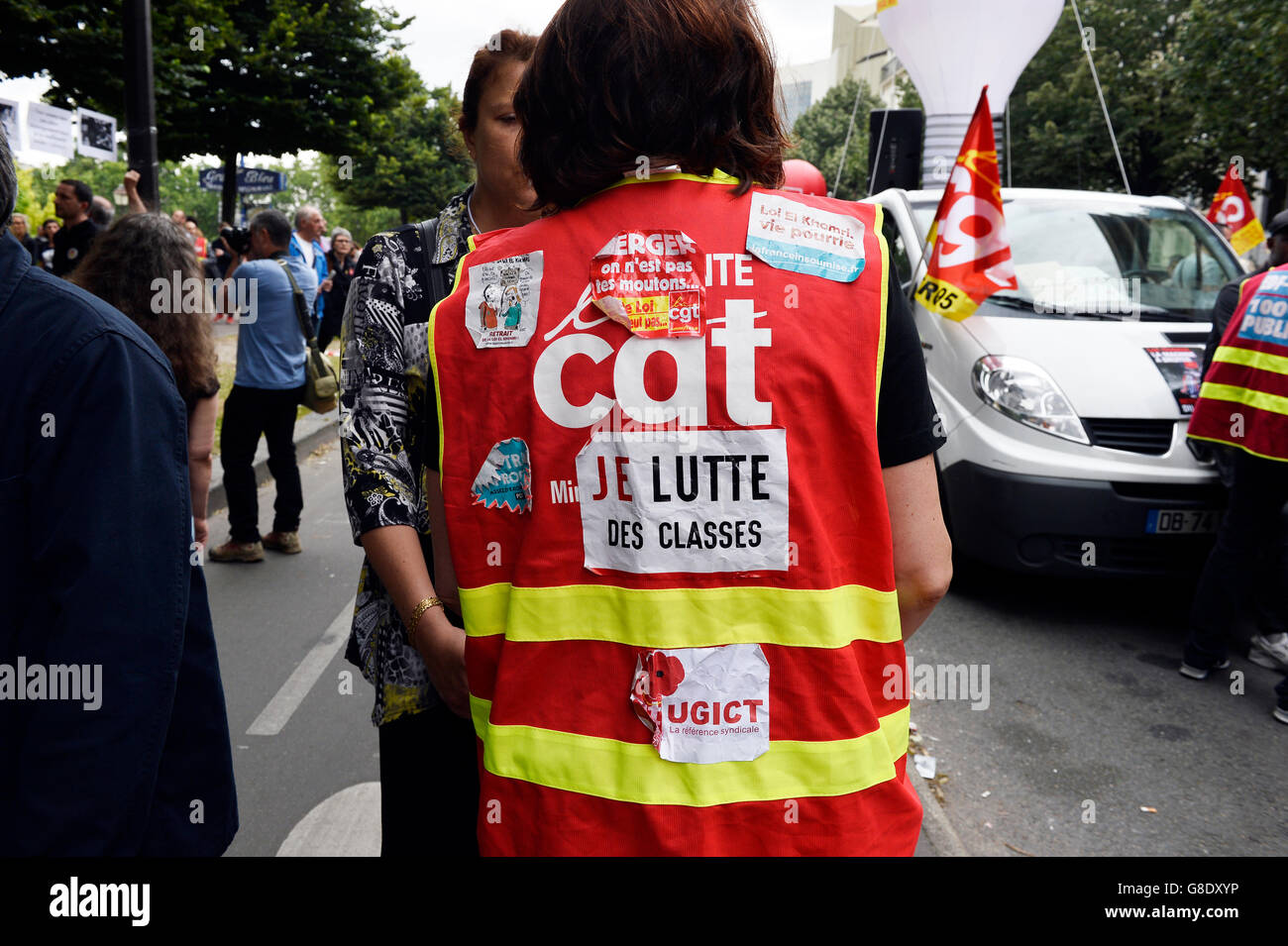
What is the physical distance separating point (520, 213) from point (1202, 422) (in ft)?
11.9

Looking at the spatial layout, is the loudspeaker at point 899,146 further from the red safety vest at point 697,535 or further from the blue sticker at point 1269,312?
the red safety vest at point 697,535

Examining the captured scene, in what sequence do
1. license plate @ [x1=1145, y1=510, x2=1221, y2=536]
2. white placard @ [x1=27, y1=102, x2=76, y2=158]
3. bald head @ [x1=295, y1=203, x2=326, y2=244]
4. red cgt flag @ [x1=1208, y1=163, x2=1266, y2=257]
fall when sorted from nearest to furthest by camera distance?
license plate @ [x1=1145, y1=510, x2=1221, y2=536], white placard @ [x1=27, y1=102, x2=76, y2=158], red cgt flag @ [x1=1208, y1=163, x2=1266, y2=257], bald head @ [x1=295, y1=203, x2=326, y2=244]

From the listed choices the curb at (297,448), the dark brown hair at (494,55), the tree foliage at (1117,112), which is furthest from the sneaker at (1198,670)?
the tree foliage at (1117,112)

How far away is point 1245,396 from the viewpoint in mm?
4270

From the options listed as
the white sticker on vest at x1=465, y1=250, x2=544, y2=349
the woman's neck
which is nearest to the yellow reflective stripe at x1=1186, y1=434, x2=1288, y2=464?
the woman's neck

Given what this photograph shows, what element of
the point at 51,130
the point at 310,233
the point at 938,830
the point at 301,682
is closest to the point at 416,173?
the point at 310,233

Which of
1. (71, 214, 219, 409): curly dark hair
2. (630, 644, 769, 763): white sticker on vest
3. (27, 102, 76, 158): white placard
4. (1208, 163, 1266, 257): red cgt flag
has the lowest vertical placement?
(630, 644, 769, 763): white sticker on vest

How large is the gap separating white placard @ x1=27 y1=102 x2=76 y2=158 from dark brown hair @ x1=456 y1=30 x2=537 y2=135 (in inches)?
328

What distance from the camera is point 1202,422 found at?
444 centimetres

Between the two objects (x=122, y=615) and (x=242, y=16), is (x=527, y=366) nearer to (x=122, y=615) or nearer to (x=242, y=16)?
(x=122, y=615)

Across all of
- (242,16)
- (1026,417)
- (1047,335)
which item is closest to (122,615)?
(1026,417)

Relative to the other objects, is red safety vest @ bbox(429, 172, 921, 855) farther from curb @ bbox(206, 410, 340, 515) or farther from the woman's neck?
curb @ bbox(206, 410, 340, 515)

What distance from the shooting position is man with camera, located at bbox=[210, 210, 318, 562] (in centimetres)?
628

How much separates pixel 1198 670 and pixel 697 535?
418cm
